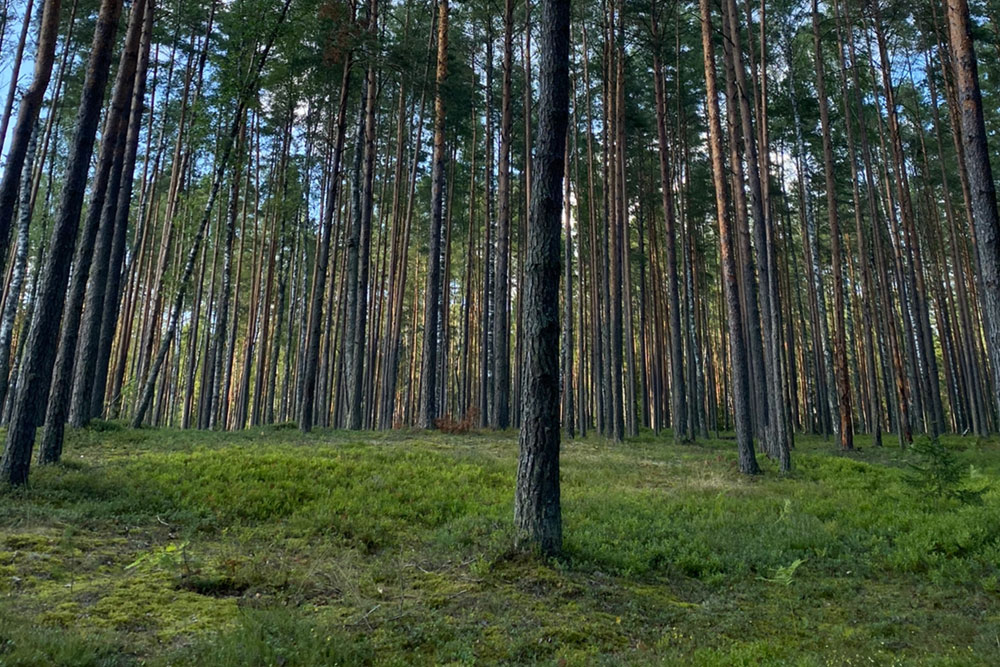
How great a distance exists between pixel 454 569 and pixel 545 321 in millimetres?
2802

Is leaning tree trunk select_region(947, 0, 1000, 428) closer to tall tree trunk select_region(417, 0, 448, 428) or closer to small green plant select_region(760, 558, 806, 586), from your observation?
small green plant select_region(760, 558, 806, 586)

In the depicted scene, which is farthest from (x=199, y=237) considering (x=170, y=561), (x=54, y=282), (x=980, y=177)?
(x=980, y=177)

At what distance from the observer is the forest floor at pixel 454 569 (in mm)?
3938

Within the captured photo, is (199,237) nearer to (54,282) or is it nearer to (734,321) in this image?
(54,282)

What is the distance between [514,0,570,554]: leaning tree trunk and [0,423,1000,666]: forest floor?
1.56 ft

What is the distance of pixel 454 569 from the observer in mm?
5672

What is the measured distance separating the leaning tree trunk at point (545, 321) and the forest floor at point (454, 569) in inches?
18.7

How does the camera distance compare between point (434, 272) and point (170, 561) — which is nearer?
point (170, 561)

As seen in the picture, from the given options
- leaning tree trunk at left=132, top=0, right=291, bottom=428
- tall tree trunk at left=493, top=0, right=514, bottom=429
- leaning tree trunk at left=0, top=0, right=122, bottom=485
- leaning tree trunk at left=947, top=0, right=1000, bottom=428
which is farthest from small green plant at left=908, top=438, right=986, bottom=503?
leaning tree trunk at left=132, top=0, right=291, bottom=428

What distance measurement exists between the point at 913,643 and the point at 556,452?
11.0 ft

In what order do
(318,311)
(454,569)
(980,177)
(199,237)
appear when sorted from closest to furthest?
1. (454,569)
2. (980,177)
3. (199,237)
4. (318,311)

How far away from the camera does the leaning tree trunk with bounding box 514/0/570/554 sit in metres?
6.11

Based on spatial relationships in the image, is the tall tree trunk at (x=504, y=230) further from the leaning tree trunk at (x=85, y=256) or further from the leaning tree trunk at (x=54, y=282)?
the leaning tree trunk at (x=54, y=282)

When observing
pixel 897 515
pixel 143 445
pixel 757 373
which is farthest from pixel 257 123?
pixel 897 515
